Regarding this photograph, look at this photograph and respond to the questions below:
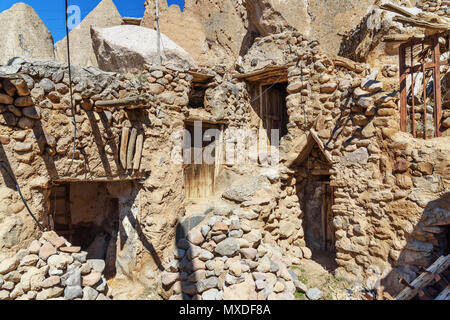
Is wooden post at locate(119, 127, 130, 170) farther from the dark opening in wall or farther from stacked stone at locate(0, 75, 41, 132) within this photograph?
the dark opening in wall

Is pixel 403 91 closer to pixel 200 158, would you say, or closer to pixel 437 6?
pixel 200 158

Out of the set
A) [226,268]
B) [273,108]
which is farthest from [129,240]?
[273,108]

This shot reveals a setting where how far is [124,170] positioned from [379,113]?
5000 mm

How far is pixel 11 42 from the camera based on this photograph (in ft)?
37.7

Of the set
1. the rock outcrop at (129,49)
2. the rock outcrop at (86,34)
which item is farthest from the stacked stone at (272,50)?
the rock outcrop at (86,34)

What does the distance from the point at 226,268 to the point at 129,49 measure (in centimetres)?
840

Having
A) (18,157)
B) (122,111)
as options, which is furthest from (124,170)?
(18,157)

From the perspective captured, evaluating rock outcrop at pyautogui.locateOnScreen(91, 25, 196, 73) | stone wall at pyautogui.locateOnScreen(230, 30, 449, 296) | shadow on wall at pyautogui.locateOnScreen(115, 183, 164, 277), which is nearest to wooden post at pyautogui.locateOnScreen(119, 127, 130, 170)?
shadow on wall at pyautogui.locateOnScreen(115, 183, 164, 277)

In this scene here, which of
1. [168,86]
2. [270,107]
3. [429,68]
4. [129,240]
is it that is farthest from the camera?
[270,107]

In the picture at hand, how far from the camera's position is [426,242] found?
152 inches

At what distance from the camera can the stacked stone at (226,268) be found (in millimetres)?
3939

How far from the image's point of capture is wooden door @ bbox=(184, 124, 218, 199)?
7.14 m

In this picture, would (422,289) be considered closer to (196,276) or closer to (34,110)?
(196,276)

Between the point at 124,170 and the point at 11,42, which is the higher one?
the point at 11,42
